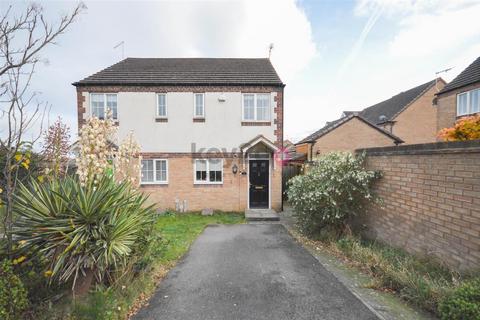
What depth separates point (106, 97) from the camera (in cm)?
1084

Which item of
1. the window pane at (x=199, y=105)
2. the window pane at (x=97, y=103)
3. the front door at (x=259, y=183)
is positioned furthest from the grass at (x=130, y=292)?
the window pane at (x=97, y=103)

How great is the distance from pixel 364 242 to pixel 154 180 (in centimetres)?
922

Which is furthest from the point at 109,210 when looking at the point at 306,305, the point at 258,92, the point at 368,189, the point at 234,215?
the point at 258,92

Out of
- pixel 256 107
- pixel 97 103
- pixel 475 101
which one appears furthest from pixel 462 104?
pixel 97 103

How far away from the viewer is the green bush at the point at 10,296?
2.61 metres

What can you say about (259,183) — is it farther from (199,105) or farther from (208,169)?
(199,105)

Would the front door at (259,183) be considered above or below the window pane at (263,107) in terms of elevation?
below

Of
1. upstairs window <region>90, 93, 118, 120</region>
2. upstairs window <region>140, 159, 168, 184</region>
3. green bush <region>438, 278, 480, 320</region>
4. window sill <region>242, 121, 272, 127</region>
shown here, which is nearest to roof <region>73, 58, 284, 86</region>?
upstairs window <region>90, 93, 118, 120</region>

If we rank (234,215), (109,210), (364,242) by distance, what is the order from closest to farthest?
1. (109,210)
2. (364,242)
3. (234,215)

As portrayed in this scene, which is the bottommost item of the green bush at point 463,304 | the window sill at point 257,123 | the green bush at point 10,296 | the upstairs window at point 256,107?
the green bush at point 463,304

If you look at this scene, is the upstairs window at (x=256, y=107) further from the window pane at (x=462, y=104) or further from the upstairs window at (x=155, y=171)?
the window pane at (x=462, y=104)

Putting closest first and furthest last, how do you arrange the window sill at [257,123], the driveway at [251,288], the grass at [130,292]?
the grass at [130,292], the driveway at [251,288], the window sill at [257,123]

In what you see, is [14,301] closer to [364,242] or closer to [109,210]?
[109,210]

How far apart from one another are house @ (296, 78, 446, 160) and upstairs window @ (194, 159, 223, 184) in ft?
19.3
